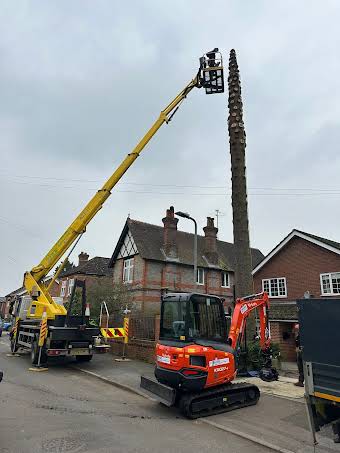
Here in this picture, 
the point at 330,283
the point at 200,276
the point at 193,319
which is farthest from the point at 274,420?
the point at 200,276

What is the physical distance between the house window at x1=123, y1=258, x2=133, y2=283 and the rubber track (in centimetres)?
2332

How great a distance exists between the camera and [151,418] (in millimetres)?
7125

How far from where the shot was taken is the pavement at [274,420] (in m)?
5.86

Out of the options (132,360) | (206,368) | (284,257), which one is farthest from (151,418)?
(284,257)

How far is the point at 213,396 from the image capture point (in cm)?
755

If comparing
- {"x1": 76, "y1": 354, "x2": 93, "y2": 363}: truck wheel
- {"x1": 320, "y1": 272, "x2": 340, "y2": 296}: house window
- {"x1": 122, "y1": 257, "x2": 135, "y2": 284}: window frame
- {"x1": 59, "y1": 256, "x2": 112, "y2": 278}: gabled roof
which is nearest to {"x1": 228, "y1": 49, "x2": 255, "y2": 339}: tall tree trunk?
{"x1": 76, "y1": 354, "x2": 93, "y2": 363}: truck wheel

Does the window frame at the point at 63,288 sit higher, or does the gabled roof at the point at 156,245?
the gabled roof at the point at 156,245

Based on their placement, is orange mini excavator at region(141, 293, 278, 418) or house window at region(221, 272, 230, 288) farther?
house window at region(221, 272, 230, 288)

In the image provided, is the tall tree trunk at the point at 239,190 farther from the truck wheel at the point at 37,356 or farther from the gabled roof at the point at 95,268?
the gabled roof at the point at 95,268

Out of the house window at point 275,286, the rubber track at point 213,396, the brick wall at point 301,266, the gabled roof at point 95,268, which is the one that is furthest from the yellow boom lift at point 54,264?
the gabled roof at point 95,268

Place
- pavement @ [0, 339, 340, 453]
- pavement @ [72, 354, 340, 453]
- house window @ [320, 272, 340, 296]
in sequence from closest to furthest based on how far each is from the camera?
pavement @ [0, 339, 340, 453]
pavement @ [72, 354, 340, 453]
house window @ [320, 272, 340, 296]

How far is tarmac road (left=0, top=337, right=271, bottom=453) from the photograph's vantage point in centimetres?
548

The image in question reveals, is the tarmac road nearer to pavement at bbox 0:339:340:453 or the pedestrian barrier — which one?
pavement at bbox 0:339:340:453

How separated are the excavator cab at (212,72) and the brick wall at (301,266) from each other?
498 inches
